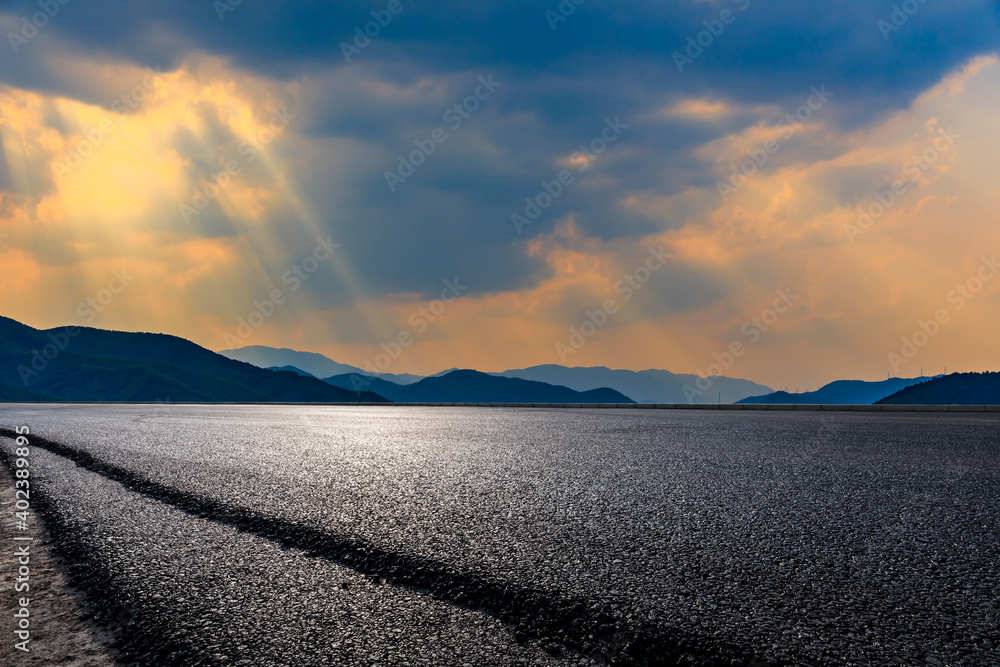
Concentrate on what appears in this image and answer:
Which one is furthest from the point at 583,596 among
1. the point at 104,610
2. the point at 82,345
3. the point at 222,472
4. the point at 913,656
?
the point at 82,345

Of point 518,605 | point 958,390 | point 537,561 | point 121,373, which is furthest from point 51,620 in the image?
point 958,390

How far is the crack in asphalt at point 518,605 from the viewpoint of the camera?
2064 millimetres

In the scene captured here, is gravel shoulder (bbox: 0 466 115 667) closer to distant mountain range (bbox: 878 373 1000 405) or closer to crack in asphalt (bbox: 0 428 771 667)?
crack in asphalt (bbox: 0 428 771 667)

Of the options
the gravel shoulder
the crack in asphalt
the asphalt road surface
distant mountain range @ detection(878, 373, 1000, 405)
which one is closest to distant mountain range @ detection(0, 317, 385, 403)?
the asphalt road surface

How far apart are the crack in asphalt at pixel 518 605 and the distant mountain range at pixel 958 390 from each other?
492 feet

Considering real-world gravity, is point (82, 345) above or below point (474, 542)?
above

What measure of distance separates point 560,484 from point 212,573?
305 centimetres

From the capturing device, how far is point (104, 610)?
262 centimetres

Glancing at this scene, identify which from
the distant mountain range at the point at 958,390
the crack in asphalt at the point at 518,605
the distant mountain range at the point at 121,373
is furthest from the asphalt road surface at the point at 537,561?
the distant mountain range at the point at 958,390

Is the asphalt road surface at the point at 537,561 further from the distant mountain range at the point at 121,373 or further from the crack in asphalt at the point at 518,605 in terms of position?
the distant mountain range at the point at 121,373

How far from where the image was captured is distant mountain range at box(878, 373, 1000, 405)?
133 meters

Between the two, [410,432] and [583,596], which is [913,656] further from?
[410,432]

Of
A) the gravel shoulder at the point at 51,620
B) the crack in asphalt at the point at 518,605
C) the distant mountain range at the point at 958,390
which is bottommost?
the gravel shoulder at the point at 51,620

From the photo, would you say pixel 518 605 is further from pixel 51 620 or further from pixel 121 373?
pixel 121 373
